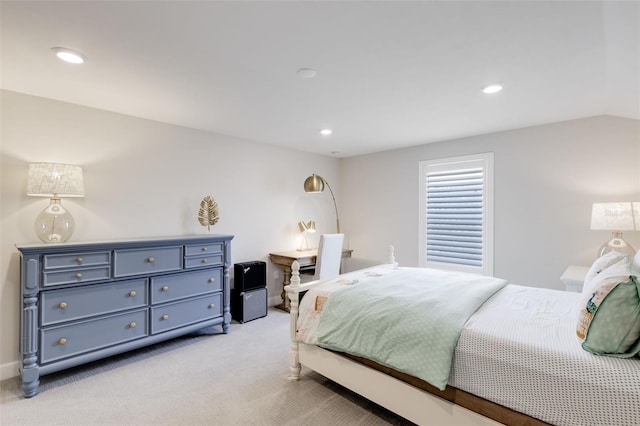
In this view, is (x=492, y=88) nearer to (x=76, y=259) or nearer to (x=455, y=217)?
(x=455, y=217)

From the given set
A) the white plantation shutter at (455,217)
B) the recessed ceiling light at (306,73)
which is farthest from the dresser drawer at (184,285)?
the white plantation shutter at (455,217)

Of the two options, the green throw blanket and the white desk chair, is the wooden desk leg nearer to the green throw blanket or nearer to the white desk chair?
the white desk chair

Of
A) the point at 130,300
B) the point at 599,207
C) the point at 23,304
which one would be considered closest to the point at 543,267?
the point at 599,207

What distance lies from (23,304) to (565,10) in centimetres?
396

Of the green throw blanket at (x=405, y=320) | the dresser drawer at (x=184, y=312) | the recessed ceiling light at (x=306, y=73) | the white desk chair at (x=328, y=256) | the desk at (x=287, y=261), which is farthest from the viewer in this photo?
the desk at (x=287, y=261)

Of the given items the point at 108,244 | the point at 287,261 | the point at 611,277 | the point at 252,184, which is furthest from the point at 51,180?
the point at 611,277

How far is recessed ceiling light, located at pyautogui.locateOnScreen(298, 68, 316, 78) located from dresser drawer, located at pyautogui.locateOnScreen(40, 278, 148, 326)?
2381 mm

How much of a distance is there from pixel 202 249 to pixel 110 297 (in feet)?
3.02

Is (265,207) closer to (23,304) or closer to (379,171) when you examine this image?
(379,171)

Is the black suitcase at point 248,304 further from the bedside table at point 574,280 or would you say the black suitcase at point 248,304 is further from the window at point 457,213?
the bedside table at point 574,280

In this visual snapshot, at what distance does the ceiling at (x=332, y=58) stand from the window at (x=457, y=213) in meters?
0.90

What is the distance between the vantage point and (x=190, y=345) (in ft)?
10.2

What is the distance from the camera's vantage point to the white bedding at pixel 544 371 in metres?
1.21

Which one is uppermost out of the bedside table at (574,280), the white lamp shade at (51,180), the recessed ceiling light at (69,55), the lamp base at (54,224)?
the recessed ceiling light at (69,55)
